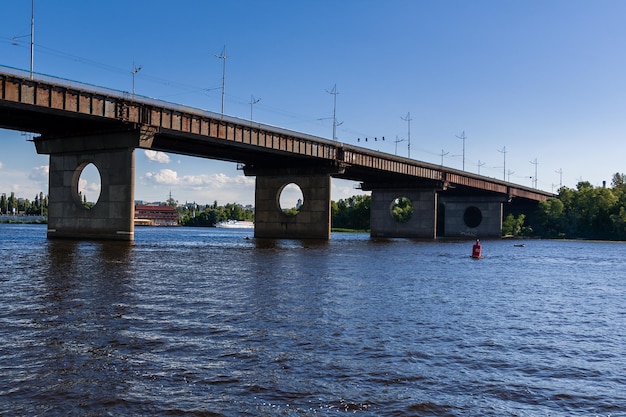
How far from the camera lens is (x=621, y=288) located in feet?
116

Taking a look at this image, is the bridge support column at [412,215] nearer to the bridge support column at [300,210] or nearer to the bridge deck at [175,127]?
the bridge deck at [175,127]

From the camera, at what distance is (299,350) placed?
587 inches

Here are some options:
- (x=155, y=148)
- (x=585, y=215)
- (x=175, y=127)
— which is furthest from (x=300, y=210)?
(x=585, y=215)

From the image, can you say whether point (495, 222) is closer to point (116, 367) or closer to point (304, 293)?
point (304, 293)

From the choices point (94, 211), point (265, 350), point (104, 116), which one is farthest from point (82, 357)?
point (94, 211)

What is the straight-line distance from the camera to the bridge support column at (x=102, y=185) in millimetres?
64062

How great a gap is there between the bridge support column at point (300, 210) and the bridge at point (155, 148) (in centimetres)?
17

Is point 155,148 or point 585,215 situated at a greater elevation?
point 155,148

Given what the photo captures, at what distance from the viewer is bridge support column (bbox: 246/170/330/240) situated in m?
96.9

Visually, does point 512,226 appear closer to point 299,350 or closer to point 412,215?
point 412,215

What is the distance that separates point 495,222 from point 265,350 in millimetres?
154760

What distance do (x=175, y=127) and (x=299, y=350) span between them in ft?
179

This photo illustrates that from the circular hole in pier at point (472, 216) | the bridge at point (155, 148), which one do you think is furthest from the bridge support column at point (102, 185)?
the circular hole in pier at point (472, 216)

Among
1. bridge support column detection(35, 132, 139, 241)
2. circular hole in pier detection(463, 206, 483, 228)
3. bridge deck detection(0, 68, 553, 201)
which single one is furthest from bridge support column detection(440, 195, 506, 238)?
bridge support column detection(35, 132, 139, 241)
